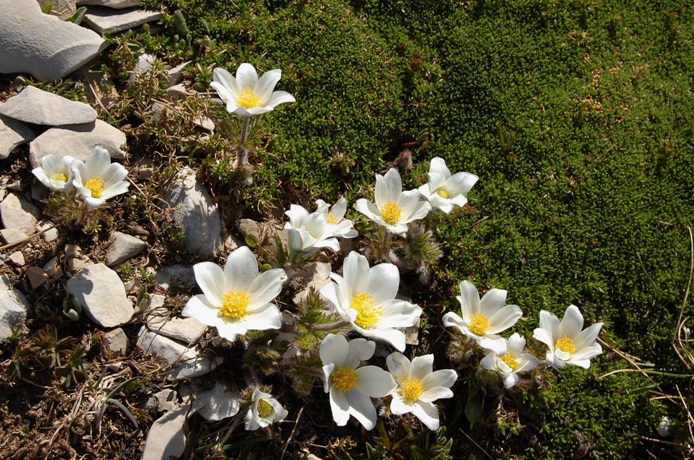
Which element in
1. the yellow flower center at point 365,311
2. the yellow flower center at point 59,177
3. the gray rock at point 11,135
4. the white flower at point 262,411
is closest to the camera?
the white flower at point 262,411

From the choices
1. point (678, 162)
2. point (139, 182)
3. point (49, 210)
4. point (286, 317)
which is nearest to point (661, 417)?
point (678, 162)

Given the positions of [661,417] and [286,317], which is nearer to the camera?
[286,317]

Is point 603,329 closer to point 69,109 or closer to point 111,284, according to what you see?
point 111,284

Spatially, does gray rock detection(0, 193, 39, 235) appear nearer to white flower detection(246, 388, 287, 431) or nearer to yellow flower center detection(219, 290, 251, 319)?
yellow flower center detection(219, 290, 251, 319)

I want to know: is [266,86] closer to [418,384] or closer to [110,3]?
[110,3]

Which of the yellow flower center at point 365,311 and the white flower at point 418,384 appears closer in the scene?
the yellow flower center at point 365,311

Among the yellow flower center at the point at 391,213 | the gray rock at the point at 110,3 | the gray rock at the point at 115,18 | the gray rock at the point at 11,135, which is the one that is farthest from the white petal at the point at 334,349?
the gray rock at the point at 110,3

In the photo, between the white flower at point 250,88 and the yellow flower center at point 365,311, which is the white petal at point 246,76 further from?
the yellow flower center at point 365,311

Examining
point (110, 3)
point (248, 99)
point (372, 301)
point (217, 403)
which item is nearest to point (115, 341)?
point (217, 403)
